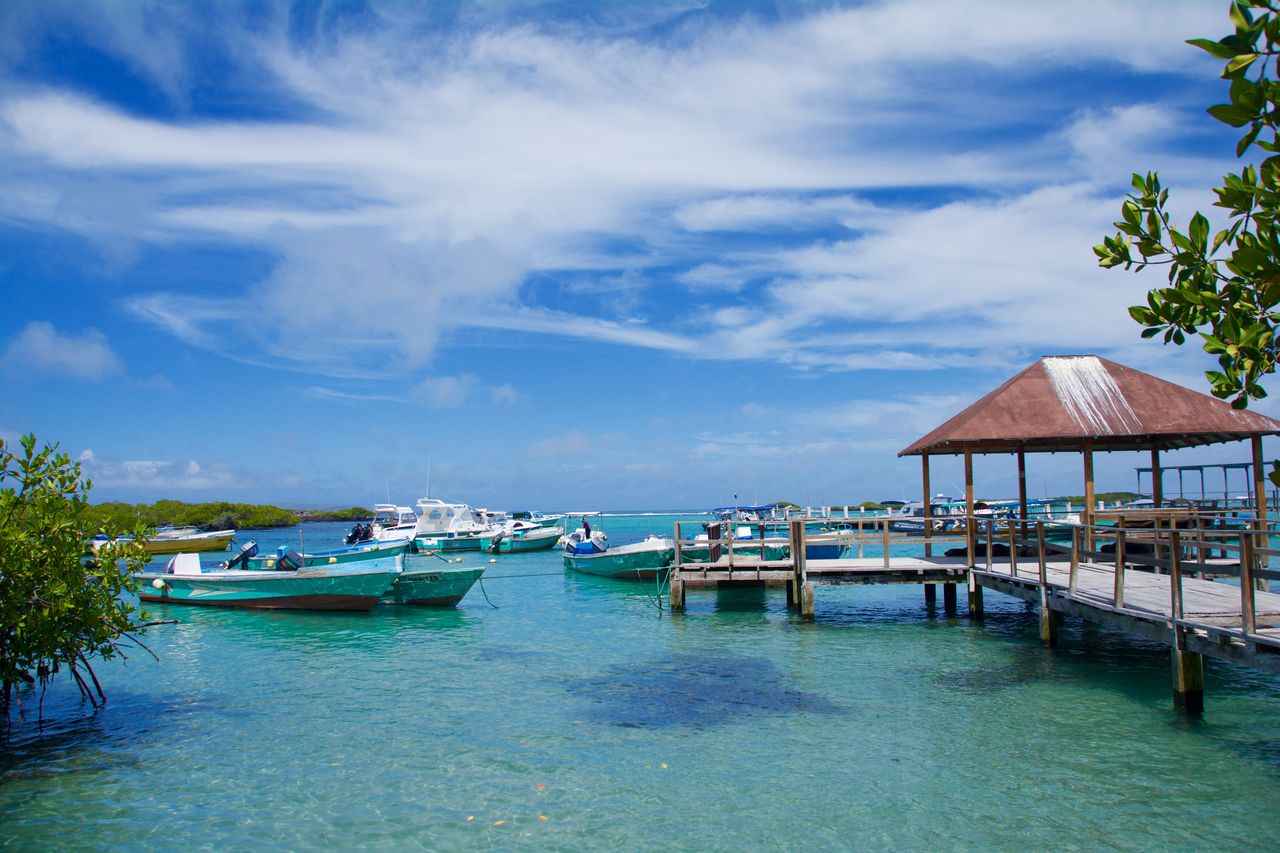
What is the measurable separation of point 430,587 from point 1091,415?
698 inches

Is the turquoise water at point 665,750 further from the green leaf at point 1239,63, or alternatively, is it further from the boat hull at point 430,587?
the green leaf at point 1239,63

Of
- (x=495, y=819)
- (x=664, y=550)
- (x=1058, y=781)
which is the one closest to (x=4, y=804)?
(x=495, y=819)

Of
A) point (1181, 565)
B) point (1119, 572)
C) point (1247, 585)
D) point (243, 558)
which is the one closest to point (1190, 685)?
point (1181, 565)

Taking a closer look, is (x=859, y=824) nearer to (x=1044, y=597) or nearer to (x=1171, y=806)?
(x=1171, y=806)

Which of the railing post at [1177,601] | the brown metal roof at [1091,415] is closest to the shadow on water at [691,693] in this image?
the railing post at [1177,601]

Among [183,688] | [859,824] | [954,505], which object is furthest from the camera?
[954,505]

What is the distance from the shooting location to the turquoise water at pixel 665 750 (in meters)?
8.45

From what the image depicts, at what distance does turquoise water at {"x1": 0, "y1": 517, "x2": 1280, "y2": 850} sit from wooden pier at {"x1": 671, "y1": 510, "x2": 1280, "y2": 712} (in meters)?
1.08

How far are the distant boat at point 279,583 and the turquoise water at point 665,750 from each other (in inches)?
224

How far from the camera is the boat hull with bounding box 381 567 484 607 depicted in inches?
996

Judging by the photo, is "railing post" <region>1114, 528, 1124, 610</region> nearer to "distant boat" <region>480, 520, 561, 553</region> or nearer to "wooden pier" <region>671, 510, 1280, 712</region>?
"wooden pier" <region>671, 510, 1280, 712</region>

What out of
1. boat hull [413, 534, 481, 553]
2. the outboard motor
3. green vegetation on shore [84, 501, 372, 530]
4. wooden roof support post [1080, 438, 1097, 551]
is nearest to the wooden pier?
wooden roof support post [1080, 438, 1097, 551]

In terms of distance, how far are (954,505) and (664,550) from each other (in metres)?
35.1

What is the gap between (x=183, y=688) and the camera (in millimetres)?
15648
